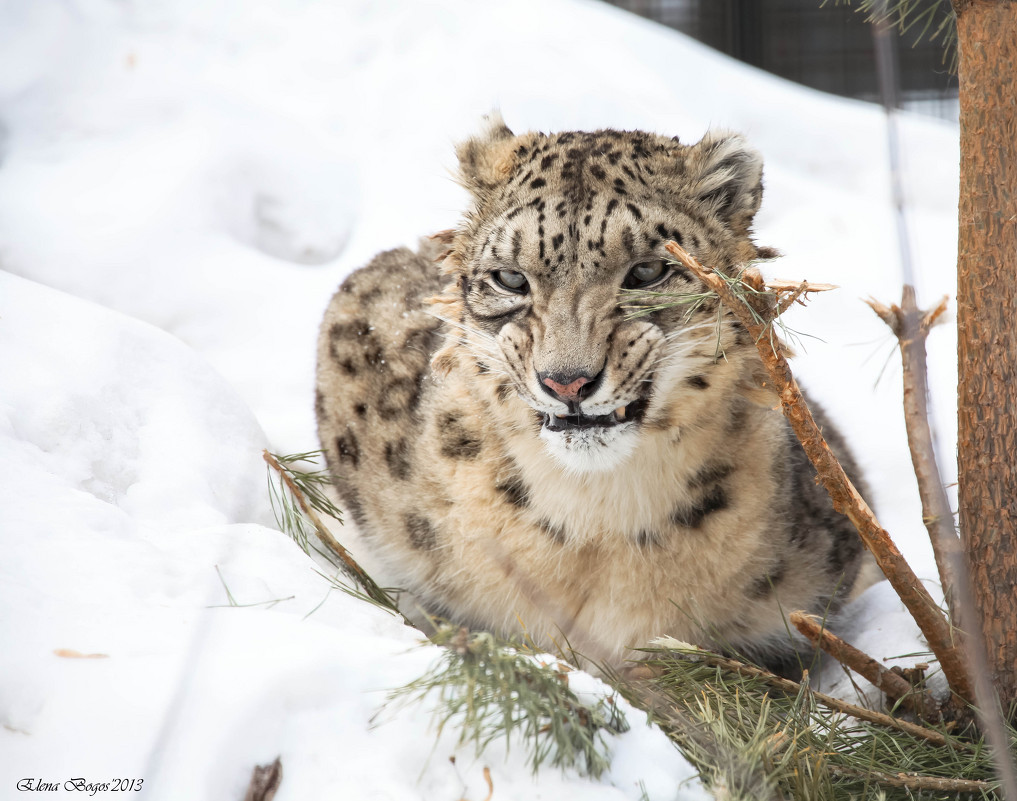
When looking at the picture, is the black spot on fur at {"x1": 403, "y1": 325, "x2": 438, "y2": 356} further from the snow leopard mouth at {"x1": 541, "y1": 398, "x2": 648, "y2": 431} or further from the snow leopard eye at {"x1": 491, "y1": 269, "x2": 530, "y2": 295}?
the snow leopard mouth at {"x1": 541, "y1": 398, "x2": 648, "y2": 431}

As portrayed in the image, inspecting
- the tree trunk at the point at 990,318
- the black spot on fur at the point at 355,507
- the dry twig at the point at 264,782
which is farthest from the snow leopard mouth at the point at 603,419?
the black spot on fur at the point at 355,507

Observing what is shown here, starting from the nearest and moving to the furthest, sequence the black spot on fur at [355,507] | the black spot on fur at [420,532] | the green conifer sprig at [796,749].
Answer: the green conifer sprig at [796,749] < the black spot on fur at [420,532] < the black spot on fur at [355,507]

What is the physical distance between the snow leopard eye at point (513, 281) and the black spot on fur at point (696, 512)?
0.74m

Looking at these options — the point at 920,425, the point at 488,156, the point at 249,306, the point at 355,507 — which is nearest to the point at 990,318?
the point at 920,425

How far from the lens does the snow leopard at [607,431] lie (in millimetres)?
2391

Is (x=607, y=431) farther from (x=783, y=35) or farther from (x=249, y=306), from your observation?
(x=783, y=35)

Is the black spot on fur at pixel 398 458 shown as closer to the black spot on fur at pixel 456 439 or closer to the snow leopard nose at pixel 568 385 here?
the black spot on fur at pixel 456 439

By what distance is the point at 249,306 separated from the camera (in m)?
4.69

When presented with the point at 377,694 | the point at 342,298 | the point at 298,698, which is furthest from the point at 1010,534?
the point at 342,298

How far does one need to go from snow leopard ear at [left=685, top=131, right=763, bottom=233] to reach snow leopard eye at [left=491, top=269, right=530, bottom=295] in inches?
20.9

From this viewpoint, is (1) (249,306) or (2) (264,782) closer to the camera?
(2) (264,782)

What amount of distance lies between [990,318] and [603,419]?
89cm

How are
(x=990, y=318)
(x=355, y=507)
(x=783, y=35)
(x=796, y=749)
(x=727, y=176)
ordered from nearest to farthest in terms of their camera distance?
(x=796, y=749)
(x=990, y=318)
(x=727, y=176)
(x=355, y=507)
(x=783, y=35)

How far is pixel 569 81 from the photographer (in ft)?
18.9
